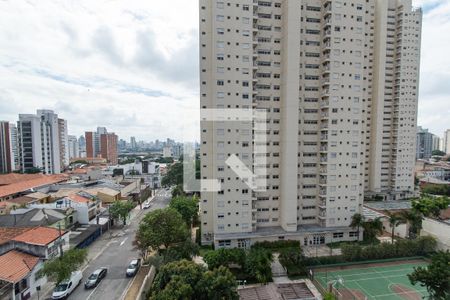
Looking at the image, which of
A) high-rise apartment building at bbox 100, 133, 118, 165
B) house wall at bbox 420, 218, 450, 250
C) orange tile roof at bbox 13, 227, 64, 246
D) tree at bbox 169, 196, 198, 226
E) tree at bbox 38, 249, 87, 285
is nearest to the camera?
tree at bbox 38, 249, 87, 285

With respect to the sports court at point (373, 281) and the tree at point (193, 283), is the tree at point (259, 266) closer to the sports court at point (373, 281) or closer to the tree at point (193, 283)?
the tree at point (193, 283)

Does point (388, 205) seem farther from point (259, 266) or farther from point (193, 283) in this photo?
point (193, 283)

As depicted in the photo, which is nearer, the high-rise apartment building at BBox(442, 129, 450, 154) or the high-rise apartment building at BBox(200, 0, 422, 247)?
the high-rise apartment building at BBox(200, 0, 422, 247)

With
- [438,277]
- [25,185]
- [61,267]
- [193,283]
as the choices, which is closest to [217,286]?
[193,283]

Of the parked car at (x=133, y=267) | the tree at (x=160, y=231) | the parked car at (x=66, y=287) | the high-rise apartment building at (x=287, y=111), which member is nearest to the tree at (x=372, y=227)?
the high-rise apartment building at (x=287, y=111)

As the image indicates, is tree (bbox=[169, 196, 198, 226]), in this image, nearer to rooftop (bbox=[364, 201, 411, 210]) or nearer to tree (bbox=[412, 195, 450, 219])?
tree (bbox=[412, 195, 450, 219])

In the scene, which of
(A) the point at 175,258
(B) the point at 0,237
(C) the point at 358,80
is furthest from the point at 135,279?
(C) the point at 358,80

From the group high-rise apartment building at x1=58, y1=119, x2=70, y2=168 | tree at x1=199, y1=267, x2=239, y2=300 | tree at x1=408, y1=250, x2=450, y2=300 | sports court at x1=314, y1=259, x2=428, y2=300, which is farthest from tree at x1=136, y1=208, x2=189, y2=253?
high-rise apartment building at x1=58, y1=119, x2=70, y2=168
